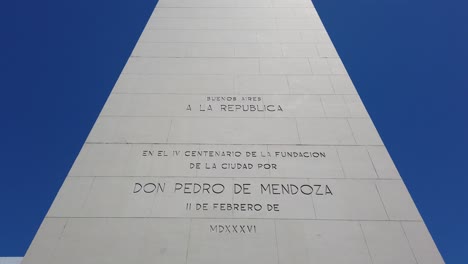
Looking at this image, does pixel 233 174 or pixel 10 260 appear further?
pixel 10 260

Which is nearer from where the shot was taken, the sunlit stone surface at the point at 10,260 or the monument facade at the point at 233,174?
the monument facade at the point at 233,174

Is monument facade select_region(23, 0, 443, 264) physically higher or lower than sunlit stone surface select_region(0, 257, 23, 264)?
lower

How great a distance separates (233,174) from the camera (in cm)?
562

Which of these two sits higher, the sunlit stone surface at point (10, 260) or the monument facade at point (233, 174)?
the sunlit stone surface at point (10, 260)

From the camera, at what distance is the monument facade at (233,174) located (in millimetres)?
4633

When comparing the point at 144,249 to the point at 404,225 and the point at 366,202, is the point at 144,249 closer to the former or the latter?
the point at 366,202

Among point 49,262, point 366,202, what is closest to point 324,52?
point 366,202

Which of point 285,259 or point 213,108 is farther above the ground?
point 213,108

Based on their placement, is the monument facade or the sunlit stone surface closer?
the monument facade

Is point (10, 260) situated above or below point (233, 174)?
above

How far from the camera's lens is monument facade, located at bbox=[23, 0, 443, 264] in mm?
4633

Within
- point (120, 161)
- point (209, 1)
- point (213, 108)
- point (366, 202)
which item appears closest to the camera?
point (366, 202)

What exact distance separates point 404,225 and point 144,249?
4.06 m

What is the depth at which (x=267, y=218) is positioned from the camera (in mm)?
4984
